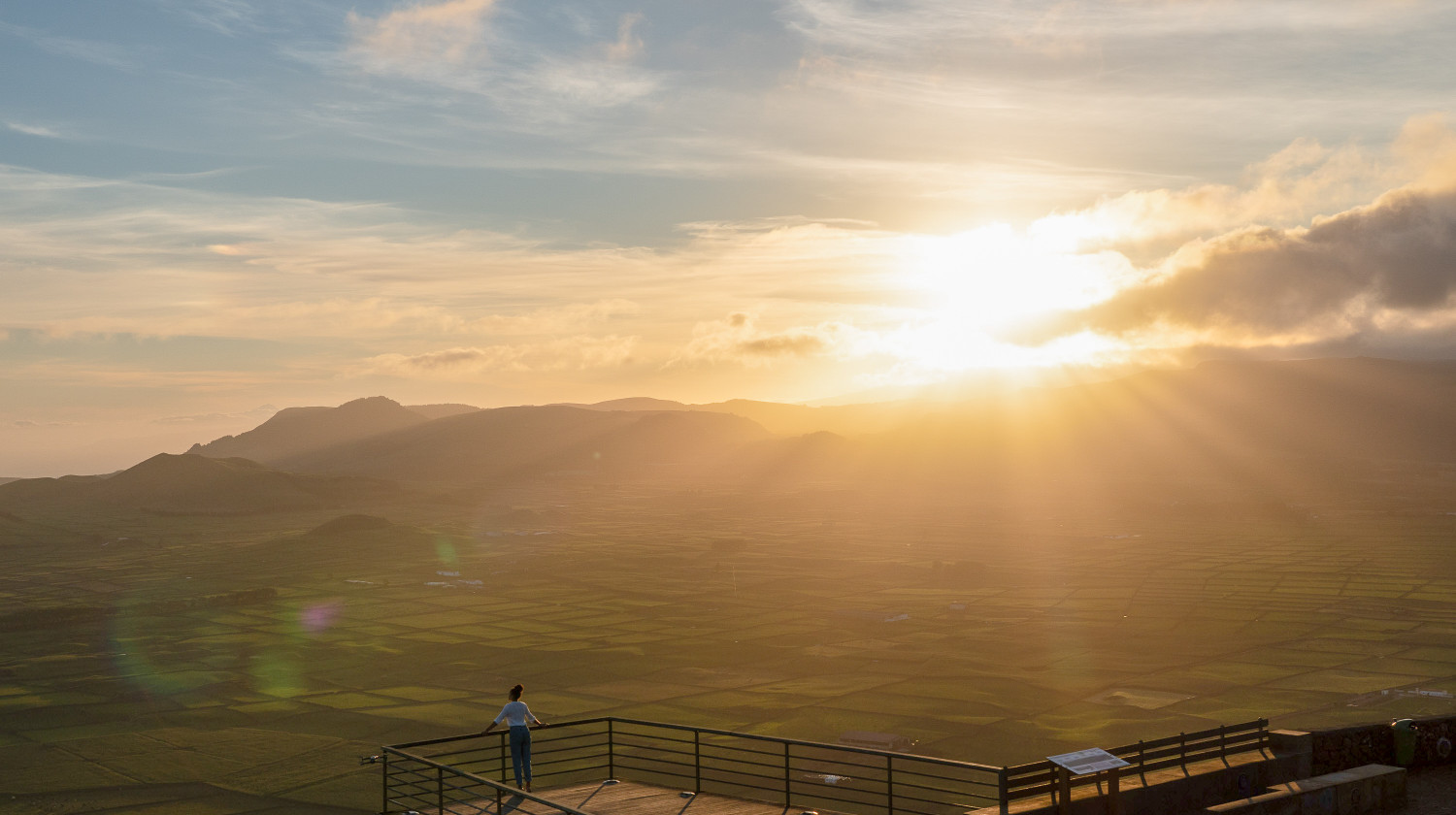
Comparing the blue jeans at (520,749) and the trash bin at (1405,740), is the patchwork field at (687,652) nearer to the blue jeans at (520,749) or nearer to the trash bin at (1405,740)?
the blue jeans at (520,749)

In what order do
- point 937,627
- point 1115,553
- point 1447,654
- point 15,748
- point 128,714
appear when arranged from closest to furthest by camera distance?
1. point 15,748
2. point 128,714
3. point 1447,654
4. point 937,627
5. point 1115,553

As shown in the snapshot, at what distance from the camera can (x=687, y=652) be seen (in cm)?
9288

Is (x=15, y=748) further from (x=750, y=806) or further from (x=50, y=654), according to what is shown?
(x=750, y=806)

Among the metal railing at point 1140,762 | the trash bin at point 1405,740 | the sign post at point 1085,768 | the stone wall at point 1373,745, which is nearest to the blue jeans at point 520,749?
the metal railing at point 1140,762

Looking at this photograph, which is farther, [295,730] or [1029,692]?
[1029,692]

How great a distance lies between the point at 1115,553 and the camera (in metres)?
177

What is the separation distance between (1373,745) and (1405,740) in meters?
0.72

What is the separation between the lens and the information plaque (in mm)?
16172

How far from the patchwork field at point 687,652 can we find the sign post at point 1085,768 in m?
41.4

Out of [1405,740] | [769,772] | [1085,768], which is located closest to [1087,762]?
[1085,768]

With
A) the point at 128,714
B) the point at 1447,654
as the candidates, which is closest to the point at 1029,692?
the point at 1447,654

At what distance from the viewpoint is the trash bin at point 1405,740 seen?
22500mm

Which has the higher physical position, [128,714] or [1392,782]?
[1392,782]

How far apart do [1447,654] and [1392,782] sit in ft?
266
